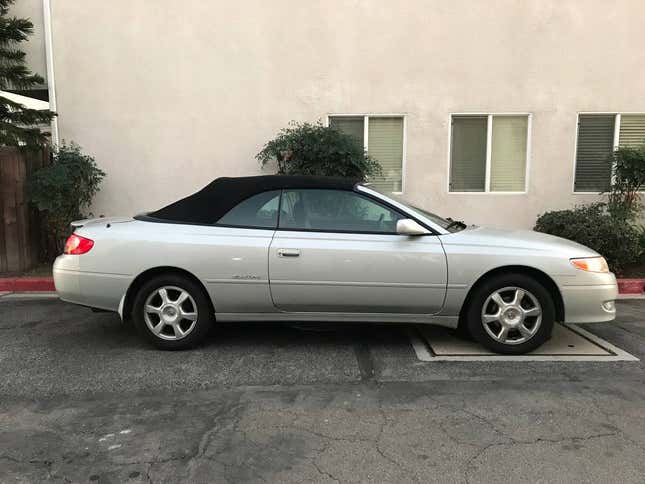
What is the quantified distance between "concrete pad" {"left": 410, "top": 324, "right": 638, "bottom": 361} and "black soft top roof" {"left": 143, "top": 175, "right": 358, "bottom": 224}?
1673 mm

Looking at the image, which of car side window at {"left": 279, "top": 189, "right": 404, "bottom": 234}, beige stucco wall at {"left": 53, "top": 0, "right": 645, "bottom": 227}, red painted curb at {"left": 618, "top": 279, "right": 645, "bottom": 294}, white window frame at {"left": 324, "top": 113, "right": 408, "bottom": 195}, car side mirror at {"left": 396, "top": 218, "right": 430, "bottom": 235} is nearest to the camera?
car side mirror at {"left": 396, "top": 218, "right": 430, "bottom": 235}

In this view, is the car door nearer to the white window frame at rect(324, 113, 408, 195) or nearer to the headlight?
the headlight

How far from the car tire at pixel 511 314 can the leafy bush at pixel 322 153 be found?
12.7ft

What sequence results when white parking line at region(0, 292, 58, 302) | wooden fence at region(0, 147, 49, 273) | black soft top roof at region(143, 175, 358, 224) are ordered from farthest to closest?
wooden fence at region(0, 147, 49, 273) → white parking line at region(0, 292, 58, 302) → black soft top roof at region(143, 175, 358, 224)

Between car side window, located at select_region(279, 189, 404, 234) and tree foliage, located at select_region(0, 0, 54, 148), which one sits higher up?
tree foliage, located at select_region(0, 0, 54, 148)

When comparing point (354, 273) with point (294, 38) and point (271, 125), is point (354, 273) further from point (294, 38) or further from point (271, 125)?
point (294, 38)

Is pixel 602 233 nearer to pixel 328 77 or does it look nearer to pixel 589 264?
pixel 589 264

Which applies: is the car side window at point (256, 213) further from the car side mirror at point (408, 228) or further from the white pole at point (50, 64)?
the white pole at point (50, 64)

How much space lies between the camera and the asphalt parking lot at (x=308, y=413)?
9.87 ft

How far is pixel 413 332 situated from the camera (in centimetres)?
550

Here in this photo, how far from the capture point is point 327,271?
467 centimetres

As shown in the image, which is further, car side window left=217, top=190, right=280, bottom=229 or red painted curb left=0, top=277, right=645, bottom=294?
red painted curb left=0, top=277, right=645, bottom=294

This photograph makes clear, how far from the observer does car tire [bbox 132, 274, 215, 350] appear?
4809 mm

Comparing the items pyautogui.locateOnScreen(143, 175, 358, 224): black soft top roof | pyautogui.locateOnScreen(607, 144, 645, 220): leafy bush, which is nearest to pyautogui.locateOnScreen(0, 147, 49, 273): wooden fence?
pyautogui.locateOnScreen(143, 175, 358, 224): black soft top roof
